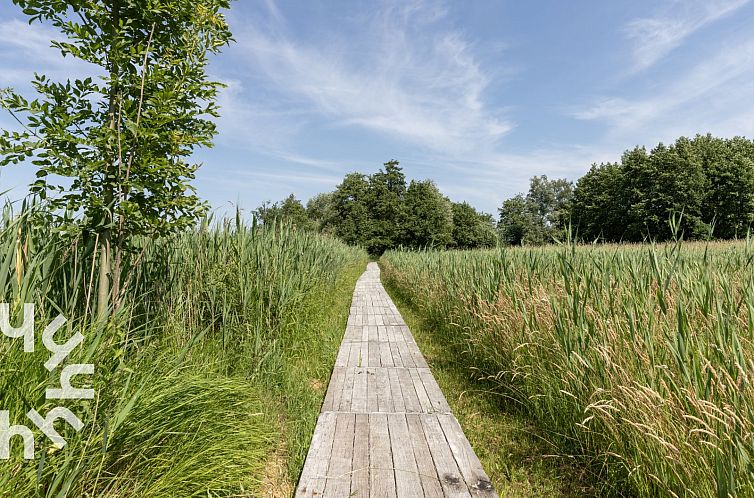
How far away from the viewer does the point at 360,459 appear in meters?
2.31

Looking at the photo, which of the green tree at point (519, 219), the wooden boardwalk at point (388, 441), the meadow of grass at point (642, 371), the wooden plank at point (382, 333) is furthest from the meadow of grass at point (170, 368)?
the green tree at point (519, 219)

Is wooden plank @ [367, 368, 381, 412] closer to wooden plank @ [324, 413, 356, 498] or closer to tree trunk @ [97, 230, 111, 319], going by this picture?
wooden plank @ [324, 413, 356, 498]

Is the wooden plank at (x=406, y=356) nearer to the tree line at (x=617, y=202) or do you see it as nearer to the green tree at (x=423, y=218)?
the tree line at (x=617, y=202)

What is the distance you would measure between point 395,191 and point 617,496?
4323cm

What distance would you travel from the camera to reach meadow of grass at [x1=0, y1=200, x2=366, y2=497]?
4.85ft

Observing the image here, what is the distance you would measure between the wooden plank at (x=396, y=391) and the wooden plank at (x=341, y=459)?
429 mm

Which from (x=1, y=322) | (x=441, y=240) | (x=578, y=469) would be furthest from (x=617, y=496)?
(x=441, y=240)

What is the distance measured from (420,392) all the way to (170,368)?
2.19m

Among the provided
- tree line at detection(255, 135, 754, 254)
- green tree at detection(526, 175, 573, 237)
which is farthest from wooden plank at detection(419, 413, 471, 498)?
green tree at detection(526, 175, 573, 237)

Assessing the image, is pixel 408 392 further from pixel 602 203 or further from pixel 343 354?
pixel 602 203

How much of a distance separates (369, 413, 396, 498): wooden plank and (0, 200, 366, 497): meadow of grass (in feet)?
1.59

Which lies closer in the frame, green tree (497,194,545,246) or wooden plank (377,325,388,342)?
wooden plank (377,325,388,342)

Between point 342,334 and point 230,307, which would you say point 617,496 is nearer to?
point 230,307

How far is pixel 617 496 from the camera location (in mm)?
2010
